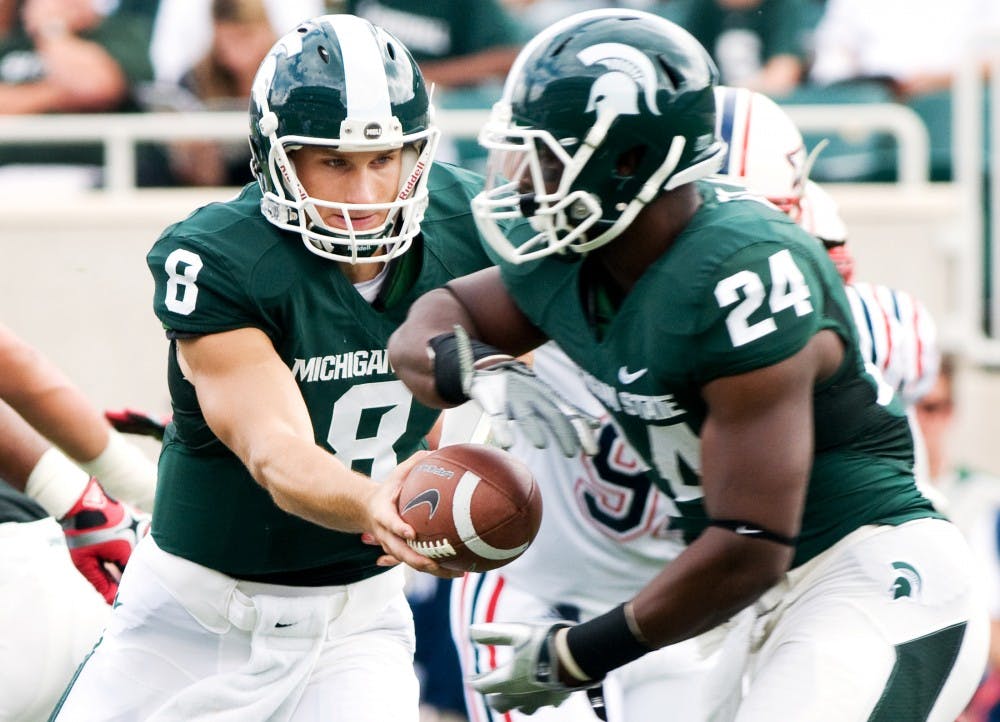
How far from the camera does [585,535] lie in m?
4.12

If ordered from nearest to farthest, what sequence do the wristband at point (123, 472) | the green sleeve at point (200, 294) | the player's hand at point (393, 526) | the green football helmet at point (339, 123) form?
the player's hand at point (393, 526)
the green sleeve at point (200, 294)
the green football helmet at point (339, 123)
the wristband at point (123, 472)

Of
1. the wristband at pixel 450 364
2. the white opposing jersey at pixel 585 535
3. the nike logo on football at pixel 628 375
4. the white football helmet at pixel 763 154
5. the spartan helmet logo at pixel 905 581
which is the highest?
the white football helmet at pixel 763 154

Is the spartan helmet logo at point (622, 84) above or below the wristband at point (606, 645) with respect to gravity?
above

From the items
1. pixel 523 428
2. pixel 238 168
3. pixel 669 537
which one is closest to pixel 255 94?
pixel 523 428

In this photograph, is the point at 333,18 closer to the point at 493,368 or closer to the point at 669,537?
the point at 493,368

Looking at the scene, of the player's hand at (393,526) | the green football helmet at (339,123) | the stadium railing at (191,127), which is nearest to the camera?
the player's hand at (393,526)

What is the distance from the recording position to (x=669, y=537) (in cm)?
404

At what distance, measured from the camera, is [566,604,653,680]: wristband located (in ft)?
→ 9.11

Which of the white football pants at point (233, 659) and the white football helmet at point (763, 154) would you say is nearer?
the white football pants at point (233, 659)

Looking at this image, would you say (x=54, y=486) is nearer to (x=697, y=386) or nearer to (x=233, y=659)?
(x=233, y=659)

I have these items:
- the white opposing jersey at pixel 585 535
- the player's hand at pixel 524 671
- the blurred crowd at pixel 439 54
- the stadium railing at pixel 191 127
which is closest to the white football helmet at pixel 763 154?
the white opposing jersey at pixel 585 535

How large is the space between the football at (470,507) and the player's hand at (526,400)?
72 millimetres

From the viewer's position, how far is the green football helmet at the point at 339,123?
322 cm

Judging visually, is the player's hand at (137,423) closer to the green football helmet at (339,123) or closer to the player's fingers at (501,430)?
the green football helmet at (339,123)
